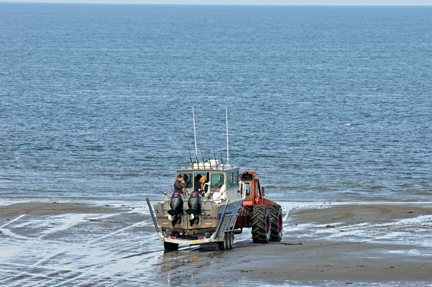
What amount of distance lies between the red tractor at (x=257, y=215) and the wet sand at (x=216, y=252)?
21.5 inches

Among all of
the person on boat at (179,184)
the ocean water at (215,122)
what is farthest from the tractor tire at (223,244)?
the ocean water at (215,122)

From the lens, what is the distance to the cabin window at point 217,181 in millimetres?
22047

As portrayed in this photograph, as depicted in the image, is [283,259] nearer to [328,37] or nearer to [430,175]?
[430,175]

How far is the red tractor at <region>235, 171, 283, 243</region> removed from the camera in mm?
22797

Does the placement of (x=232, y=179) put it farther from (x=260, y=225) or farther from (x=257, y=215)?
(x=260, y=225)

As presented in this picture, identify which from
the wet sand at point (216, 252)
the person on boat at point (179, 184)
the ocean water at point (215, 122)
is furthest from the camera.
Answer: the ocean water at point (215, 122)

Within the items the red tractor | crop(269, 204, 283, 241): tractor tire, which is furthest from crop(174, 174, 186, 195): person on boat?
crop(269, 204, 283, 241): tractor tire

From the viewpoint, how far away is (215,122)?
212ft

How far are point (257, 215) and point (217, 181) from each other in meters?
1.95

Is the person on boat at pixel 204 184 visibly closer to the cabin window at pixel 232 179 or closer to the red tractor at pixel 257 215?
the cabin window at pixel 232 179

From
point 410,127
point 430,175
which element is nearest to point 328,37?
point 410,127

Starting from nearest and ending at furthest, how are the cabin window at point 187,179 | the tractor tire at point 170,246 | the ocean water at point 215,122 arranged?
the tractor tire at point 170,246 → the cabin window at point 187,179 → the ocean water at point 215,122

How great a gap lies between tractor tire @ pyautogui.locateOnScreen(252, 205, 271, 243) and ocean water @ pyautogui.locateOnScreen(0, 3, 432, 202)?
46.2 ft

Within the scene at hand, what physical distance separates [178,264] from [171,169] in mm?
27029
